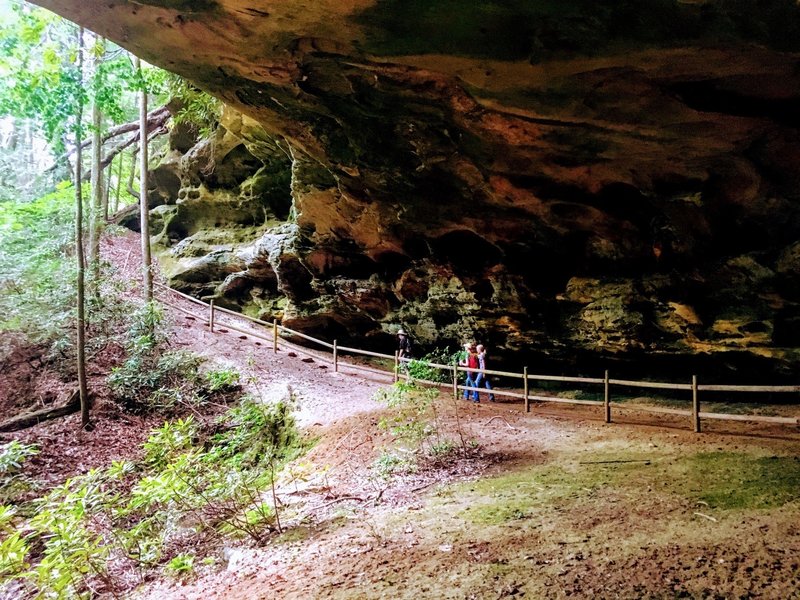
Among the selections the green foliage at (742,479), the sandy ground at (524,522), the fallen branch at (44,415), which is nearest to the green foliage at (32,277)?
the fallen branch at (44,415)

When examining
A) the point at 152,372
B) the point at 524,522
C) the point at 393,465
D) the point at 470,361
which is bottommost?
the point at 393,465

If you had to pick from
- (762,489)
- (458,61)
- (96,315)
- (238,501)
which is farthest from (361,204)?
(762,489)

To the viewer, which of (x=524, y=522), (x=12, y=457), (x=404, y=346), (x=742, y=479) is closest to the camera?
(x=524, y=522)

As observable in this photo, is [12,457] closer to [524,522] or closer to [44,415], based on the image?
[44,415]

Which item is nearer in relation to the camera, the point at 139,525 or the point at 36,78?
the point at 139,525

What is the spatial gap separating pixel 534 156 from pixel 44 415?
37.9 feet

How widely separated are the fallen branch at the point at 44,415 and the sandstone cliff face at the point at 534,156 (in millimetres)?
6916

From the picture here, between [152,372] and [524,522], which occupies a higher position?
[152,372]

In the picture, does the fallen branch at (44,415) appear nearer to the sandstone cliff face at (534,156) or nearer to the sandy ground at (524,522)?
the sandy ground at (524,522)

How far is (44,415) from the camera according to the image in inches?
405

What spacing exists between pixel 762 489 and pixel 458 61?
5.87 metres

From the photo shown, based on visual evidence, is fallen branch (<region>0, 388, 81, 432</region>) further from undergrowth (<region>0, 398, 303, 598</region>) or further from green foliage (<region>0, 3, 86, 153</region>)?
green foliage (<region>0, 3, 86, 153</region>)

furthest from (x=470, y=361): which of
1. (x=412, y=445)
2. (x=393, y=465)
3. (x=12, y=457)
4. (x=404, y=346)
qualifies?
(x=12, y=457)

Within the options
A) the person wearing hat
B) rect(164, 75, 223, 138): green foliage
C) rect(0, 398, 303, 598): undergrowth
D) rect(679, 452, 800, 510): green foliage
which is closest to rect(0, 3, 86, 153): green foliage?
rect(164, 75, 223, 138): green foliage
